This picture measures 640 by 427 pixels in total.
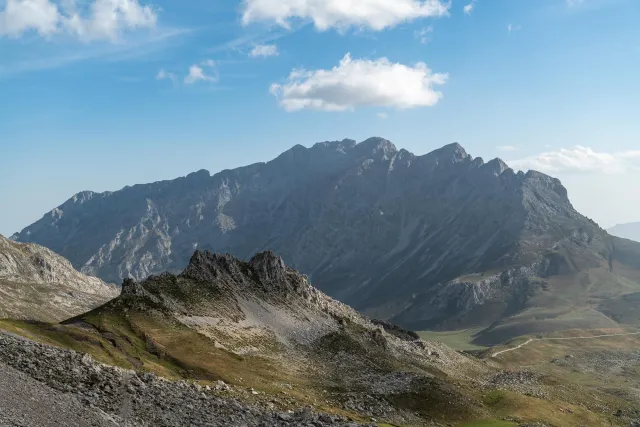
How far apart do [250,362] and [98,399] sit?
44.2m

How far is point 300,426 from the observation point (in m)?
50.5

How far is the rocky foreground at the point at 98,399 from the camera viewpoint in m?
40.4

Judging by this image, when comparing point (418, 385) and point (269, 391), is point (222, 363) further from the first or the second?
point (418, 385)

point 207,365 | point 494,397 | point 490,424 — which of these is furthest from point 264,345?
Answer: point 490,424

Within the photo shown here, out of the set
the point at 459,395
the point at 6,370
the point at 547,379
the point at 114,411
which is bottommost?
the point at 547,379

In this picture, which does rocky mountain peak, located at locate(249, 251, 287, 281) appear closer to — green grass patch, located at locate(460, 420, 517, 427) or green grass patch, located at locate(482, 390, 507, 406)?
green grass patch, located at locate(482, 390, 507, 406)

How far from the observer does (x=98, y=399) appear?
45.3 meters

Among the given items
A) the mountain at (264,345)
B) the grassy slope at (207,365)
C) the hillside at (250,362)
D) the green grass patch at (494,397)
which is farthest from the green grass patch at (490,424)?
the green grass patch at (494,397)

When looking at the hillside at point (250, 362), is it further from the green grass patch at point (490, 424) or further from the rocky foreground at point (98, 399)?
the green grass patch at point (490, 424)

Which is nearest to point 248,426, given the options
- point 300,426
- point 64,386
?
point 300,426

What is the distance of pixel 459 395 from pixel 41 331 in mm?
59750

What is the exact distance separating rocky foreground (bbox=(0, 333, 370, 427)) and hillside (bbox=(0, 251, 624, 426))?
183mm

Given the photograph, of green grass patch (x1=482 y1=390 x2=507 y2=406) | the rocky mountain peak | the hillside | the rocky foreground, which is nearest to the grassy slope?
green grass patch (x1=482 y1=390 x2=507 y2=406)

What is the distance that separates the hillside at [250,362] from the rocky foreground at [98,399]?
0.60 feet
